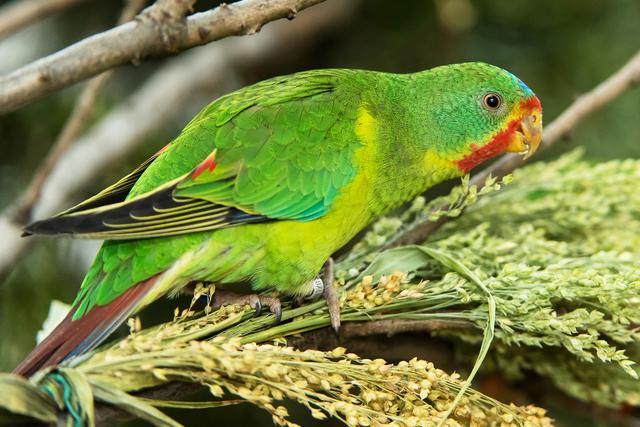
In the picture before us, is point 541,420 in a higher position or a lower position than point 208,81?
lower

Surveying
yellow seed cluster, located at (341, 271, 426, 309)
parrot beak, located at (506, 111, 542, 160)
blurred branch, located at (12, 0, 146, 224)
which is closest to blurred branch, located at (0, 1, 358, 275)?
blurred branch, located at (12, 0, 146, 224)

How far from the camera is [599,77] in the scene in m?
2.77

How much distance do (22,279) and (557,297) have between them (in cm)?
177

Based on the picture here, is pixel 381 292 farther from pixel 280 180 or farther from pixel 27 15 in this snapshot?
pixel 27 15

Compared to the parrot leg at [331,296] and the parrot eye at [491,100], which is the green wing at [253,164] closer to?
the parrot leg at [331,296]

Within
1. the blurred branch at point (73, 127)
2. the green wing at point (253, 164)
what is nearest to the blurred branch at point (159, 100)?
the blurred branch at point (73, 127)

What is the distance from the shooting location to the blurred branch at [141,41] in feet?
3.41

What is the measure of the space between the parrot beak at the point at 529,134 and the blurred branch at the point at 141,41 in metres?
0.75

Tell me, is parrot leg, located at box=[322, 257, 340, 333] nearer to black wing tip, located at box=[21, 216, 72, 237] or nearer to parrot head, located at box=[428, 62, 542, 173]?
parrot head, located at box=[428, 62, 542, 173]

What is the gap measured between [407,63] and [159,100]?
0.98 m

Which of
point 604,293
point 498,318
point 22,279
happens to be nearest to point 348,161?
point 498,318

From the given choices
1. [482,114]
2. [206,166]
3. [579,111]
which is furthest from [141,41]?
Result: [579,111]

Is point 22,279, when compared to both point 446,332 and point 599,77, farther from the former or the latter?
point 599,77

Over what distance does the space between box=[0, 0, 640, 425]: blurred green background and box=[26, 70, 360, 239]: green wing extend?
1.07m
